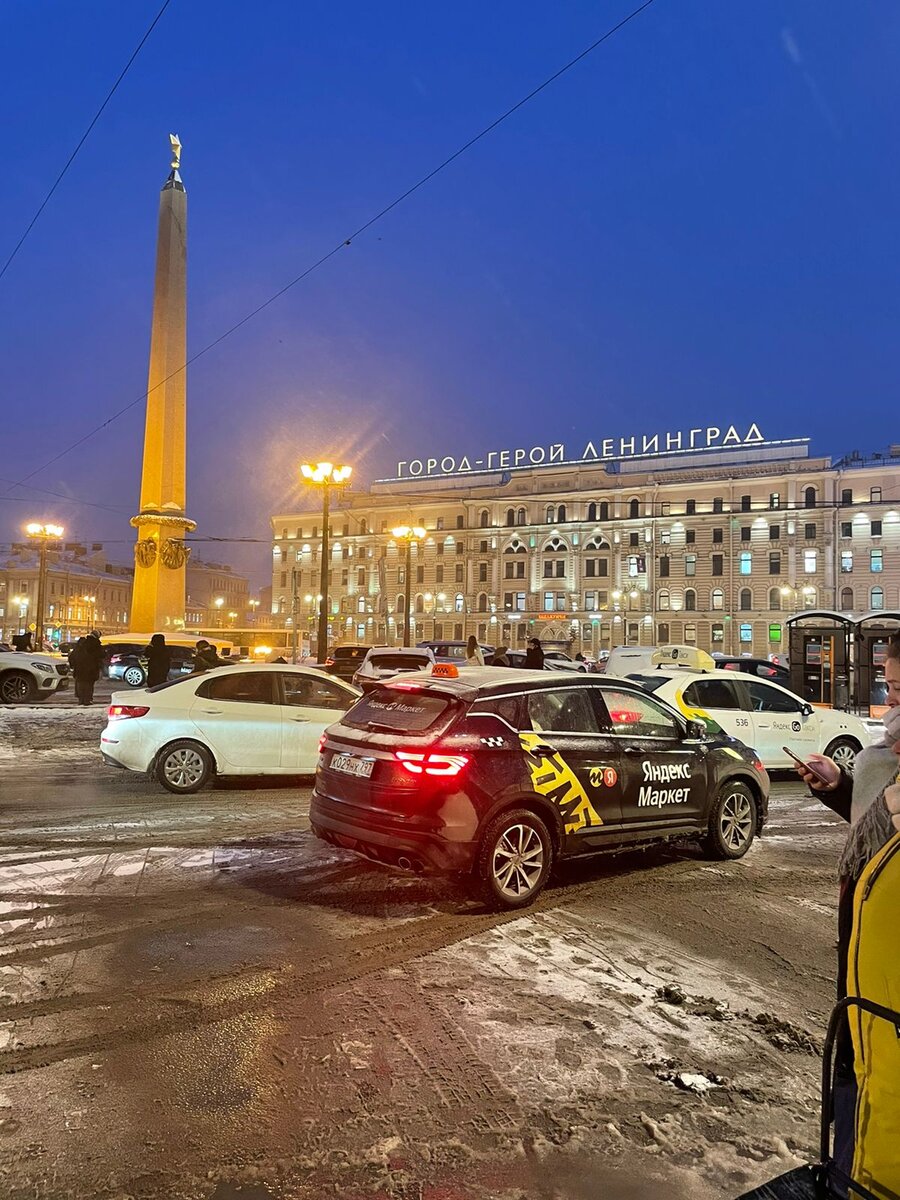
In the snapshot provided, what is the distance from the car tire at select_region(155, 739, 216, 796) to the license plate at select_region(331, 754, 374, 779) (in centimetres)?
423

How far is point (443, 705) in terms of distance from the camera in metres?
6.16

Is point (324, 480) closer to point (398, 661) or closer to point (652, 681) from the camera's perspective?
point (398, 661)

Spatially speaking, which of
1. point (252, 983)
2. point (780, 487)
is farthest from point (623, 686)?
point (780, 487)

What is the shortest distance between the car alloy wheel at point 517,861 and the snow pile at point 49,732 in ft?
31.8

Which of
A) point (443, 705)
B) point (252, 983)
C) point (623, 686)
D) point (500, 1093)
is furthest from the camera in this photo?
point (623, 686)

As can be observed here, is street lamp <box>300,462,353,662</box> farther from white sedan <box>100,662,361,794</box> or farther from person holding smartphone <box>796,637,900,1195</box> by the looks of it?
person holding smartphone <box>796,637,900,1195</box>

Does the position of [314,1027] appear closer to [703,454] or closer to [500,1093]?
[500,1093]

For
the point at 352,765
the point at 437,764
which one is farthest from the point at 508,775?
the point at 352,765

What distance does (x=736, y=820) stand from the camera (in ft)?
25.6

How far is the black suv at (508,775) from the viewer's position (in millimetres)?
5792

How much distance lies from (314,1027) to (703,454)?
85897 millimetres

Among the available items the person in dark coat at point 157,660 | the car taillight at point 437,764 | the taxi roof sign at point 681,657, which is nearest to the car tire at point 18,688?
the person in dark coat at point 157,660

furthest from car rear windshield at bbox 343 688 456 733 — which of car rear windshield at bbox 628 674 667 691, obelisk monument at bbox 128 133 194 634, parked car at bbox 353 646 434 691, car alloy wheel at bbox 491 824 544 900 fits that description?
obelisk monument at bbox 128 133 194 634

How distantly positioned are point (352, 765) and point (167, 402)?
25.9 metres
